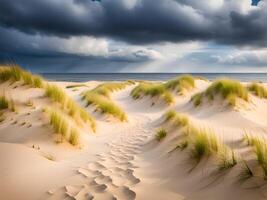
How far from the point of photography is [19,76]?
8375mm

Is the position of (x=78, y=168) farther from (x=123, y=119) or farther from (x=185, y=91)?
(x=185, y=91)

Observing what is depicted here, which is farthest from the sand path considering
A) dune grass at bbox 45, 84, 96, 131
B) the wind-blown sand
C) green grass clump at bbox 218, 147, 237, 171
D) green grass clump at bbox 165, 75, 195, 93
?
green grass clump at bbox 165, 75, 195, 93

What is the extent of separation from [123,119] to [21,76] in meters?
3.94

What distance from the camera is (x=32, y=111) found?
665 centimetres

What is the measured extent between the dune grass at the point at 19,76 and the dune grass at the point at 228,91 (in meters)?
6.36

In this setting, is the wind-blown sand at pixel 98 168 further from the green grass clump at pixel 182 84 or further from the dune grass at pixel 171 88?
the green grass clump at pixel 182 84

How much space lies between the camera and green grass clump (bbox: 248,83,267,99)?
11.5m

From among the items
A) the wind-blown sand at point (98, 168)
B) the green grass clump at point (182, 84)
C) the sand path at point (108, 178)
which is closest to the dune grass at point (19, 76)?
the wind-blown sand at point (98, 168)

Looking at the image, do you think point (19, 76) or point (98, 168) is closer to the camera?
point (98, 168)

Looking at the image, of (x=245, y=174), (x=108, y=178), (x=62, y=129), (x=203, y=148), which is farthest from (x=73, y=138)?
(x=245, y=174)

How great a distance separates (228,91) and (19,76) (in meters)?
7.15

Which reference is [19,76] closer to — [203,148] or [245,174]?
[203,148]

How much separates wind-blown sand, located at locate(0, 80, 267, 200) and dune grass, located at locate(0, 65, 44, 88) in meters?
0.58

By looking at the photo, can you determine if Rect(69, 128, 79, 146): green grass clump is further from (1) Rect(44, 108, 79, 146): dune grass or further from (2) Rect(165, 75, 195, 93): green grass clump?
(2) Rect(165, 75, 195, 93): green grass clump
